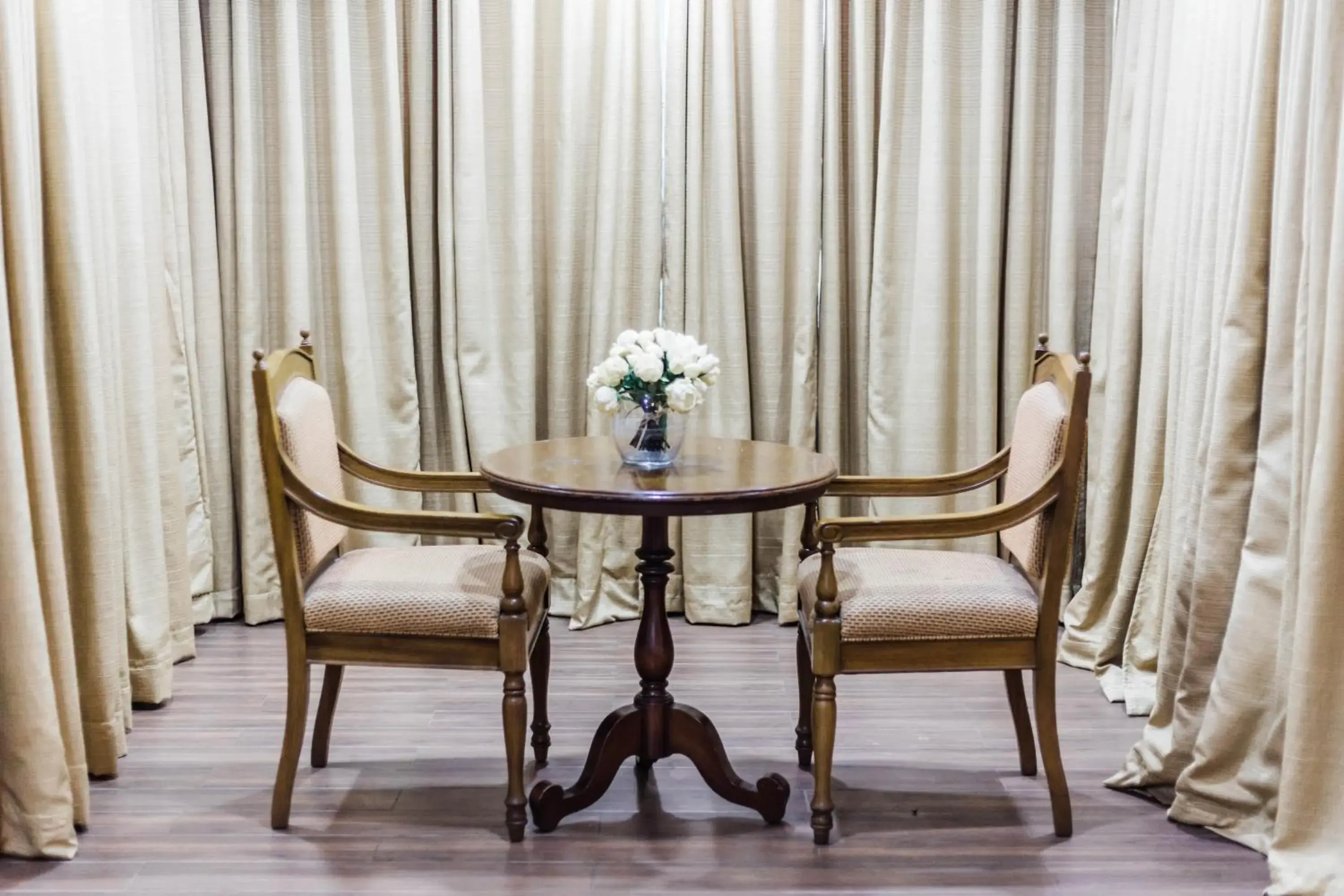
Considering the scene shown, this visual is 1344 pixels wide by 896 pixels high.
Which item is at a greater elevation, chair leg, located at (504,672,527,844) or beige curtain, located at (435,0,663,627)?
beige curtain, located at (435,0,663,627)

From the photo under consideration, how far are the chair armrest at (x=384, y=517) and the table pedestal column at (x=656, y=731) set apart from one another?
359mm

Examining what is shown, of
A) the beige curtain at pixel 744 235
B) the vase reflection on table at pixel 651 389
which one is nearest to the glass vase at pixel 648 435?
the vase reflection on table at pixel 651 389

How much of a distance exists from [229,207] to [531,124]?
0.97 metres

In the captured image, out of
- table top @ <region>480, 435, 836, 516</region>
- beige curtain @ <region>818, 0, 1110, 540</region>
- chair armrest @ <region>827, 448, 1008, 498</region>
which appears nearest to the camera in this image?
table top @ <region>480, 435, 836, 516</region>

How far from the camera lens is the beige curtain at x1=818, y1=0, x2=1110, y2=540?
12.4 feet

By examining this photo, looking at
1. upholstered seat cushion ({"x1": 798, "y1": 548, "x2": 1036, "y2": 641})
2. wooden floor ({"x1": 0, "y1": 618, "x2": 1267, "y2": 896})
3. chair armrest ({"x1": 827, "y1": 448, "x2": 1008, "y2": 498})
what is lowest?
wooden floor ({"x1": 0, "y1": 618, "x2": 1267, "y2": 896})

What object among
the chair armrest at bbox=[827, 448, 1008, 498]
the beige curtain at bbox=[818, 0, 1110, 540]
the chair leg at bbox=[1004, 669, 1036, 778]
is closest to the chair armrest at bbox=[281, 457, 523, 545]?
the chair armrest at bbox=[827, 448, 1008, 498]

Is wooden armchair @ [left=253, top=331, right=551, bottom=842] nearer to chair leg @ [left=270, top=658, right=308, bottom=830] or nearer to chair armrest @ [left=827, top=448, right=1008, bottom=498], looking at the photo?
chair leg @ [left=270, top=658, right=308, bottom=830]

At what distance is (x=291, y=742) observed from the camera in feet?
8.20

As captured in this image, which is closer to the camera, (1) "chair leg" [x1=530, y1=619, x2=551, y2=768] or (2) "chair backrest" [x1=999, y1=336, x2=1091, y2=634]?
(2) "chair backrest" [x1=999, y1=336, x2=1091, y2=634]

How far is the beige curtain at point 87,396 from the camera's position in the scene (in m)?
2.35

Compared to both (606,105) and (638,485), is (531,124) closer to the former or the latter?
(606,105)

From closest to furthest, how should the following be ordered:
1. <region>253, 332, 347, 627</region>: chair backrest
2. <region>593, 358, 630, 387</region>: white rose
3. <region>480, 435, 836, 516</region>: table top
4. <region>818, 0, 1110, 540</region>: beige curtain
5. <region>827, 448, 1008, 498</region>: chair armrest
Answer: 1. <region>480, 435, 836, 516</region>: table top
2. <region>253, 332, 347, 627</region>: chair backrest
3. <region>593, 358, 630, 387</region>: white rose
4. <region>827, 448, 1008, 498</region>: chair armrest
5. <region>818, 0, 1110, 540</region>: beige curtain

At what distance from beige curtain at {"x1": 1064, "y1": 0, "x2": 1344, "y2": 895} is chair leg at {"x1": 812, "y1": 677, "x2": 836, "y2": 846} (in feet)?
2.41
